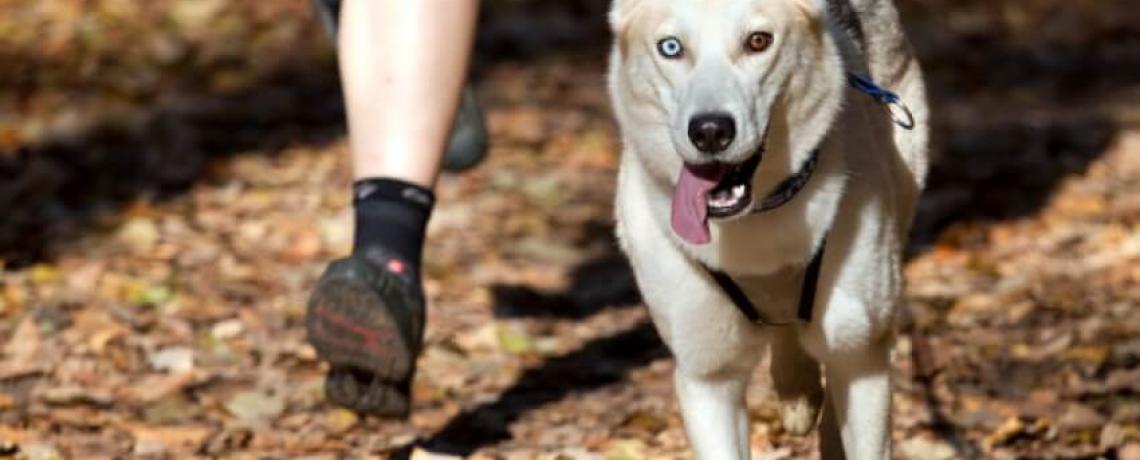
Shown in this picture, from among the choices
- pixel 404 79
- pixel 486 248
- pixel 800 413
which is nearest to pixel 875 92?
pixel 800 413

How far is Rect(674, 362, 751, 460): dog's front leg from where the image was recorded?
3521mm

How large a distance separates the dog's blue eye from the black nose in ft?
0.49

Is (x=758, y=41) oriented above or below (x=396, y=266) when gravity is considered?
above

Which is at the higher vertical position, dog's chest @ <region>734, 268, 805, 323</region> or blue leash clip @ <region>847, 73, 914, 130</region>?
blue leash clip @ <region>847, 73, 914, 130</region>

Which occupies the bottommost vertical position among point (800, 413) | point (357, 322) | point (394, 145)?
point (800, 413)

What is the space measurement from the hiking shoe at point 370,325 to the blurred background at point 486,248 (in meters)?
0.32

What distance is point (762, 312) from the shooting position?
347cm

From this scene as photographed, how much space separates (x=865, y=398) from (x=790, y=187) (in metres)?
0.46

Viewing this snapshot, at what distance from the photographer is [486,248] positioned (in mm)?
6758

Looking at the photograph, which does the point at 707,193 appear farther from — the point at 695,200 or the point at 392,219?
the point at 392,219

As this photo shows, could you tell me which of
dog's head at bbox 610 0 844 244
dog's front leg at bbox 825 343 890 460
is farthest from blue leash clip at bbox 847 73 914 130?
dog's front leg at bbox 825 343 890 460

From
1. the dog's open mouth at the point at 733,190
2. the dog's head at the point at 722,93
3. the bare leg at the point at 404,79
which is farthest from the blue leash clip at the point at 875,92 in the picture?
the bare leg at the point at 404,79

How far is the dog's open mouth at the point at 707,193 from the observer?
323 cm

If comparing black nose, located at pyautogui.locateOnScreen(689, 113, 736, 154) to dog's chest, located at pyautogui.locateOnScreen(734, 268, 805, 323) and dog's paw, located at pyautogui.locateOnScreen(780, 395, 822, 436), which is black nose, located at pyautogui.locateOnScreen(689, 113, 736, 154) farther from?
dog's paw, located at pyautogui.locateOnScreen(780, 395, 822, 436)
